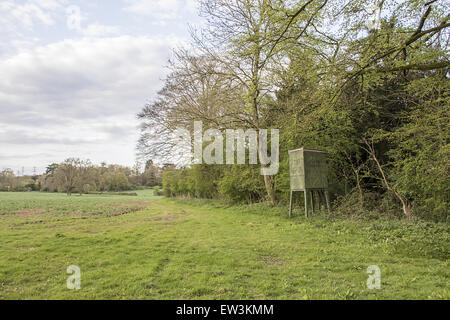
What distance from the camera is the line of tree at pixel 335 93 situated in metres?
6.30

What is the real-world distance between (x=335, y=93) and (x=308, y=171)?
392cm

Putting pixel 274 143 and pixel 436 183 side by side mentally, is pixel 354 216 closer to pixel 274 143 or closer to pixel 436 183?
pixel 436 183

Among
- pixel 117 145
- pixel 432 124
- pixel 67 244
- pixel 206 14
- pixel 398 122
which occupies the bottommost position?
pixel 67 244

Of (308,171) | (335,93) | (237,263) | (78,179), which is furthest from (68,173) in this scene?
(335,93)

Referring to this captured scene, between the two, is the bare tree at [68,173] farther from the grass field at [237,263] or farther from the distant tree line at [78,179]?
the grass field at [237,263]

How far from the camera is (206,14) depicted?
32.0 feet

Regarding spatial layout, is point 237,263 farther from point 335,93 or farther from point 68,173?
point 68,173

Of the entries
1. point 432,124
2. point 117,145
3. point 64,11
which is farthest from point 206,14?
point 117,145

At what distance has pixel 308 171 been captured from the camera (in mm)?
9883

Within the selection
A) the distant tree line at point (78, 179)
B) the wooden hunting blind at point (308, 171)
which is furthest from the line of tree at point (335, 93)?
the distant tree line at point (78, 179)

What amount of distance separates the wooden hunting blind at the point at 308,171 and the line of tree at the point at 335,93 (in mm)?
918

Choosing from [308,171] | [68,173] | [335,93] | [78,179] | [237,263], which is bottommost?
[237,263]
